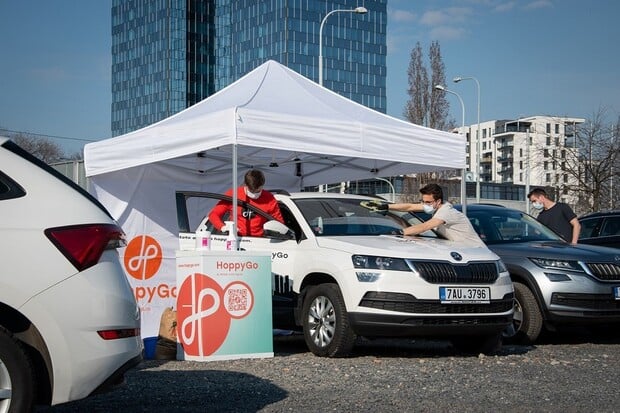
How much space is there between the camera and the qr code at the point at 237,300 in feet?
27.2

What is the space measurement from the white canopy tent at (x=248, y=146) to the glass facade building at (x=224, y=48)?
10376 centimetres

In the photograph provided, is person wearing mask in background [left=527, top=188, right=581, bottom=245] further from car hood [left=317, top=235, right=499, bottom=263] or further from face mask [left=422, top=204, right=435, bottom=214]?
car hood [left=317, top=235, right=499, bottom=263]

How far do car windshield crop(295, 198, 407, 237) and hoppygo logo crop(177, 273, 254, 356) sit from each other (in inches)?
50.2

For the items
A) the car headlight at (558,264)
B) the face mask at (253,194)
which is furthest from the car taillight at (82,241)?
the car headlight at (558,264)

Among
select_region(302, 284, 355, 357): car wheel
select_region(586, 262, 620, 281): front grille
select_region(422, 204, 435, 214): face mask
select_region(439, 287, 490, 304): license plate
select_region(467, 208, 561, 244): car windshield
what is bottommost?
select_region(302, 284, 355, 357): car wheel

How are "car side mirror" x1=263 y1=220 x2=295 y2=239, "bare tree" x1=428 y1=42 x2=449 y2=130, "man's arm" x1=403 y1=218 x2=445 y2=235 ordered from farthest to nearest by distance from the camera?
1. "bare tree" x1=428 y1=42 x2=449 y2=130
2. "man's arm" x1=403 y1=218 x2=445 y2=235
3. "car side mirror" x1=263 y1=220 x2=295 y2=239

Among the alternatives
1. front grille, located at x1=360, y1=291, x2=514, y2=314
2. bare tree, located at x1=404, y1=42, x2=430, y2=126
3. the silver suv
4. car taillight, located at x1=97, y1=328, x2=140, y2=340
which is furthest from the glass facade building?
car taillight, located at x1=97, y1=328, x2=140, y2=340

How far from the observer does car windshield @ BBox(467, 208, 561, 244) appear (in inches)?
432

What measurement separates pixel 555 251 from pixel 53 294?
7029 millimetres

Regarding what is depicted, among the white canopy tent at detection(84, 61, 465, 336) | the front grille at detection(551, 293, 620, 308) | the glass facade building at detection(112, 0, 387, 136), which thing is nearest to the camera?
the white canopy tent at detection(84, 61, 465, 336)

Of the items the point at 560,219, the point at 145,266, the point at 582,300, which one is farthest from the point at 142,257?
the point at 560,219

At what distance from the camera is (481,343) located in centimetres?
891

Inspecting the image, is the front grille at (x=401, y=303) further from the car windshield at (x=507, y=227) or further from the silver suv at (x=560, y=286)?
the car windshield at (x=507, y=227)

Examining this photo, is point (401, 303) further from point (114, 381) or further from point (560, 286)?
point (114, 381)
